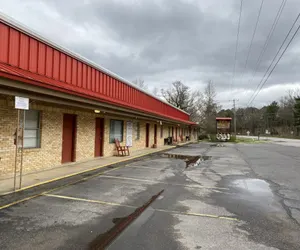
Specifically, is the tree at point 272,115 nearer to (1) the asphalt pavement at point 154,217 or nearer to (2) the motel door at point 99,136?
(2) the motel door at point 99,136

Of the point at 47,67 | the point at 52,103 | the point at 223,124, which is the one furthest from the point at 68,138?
the point at 223,124

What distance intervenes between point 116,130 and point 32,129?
285 inches

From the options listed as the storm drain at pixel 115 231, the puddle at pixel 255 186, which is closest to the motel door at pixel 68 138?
the storm drain at pixel 115 231

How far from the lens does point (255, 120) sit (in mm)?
108312

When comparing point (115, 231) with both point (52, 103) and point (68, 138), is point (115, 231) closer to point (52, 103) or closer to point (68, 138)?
point (52, 103)

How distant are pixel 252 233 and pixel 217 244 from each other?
0.88 metres

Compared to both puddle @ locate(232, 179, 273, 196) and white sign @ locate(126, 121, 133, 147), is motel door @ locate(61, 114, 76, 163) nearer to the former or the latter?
white sign @ locate(126, 121, 133, 147)

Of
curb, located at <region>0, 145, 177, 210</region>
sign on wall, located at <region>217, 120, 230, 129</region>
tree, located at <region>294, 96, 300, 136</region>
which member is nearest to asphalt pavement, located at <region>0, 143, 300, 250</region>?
curb, located at <region>0, 145, 177, 210</region>

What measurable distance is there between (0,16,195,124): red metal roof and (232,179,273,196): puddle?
6523 millimetres

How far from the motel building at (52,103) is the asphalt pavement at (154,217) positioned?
109 inches

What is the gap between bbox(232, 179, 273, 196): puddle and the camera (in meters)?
7.56

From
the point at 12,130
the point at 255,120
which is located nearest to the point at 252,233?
the point at 12,130

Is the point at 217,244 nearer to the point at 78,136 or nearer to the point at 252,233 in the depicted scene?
the point at 252,233

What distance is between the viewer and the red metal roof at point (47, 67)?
742 centimetres
